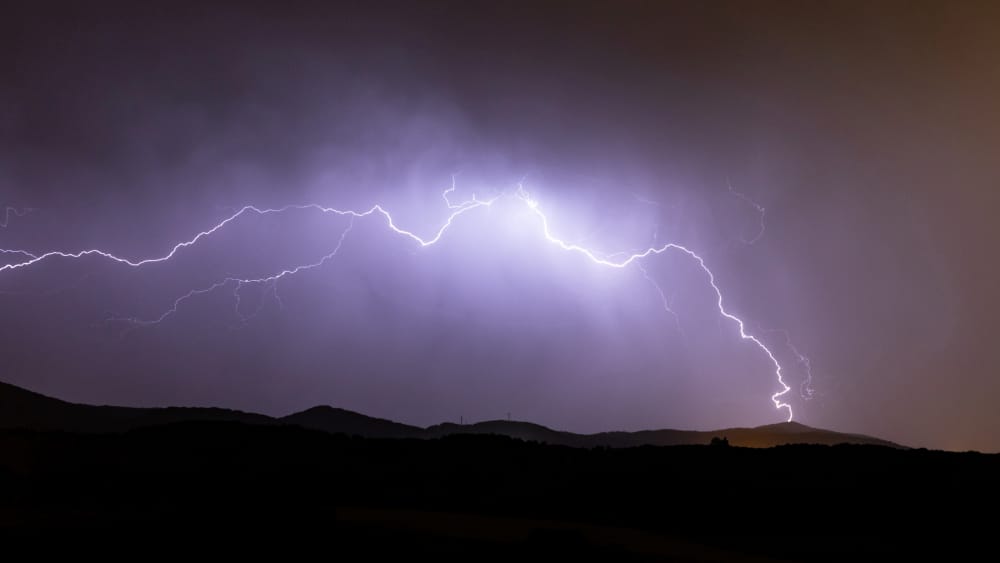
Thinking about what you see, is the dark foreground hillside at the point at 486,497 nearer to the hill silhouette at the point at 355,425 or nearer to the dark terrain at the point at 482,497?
the dark terrain at the point at 482,497

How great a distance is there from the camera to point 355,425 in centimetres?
4209

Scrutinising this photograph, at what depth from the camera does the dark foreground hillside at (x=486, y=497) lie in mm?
7957

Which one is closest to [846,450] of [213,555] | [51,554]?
[213,555]

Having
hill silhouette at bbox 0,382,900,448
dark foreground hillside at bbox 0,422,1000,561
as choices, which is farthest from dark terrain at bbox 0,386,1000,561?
hill silhouette at bbox 0,382,900,448

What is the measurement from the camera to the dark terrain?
26.0 feet

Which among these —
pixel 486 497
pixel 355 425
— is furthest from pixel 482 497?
pixel 355 425

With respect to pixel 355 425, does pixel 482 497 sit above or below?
below

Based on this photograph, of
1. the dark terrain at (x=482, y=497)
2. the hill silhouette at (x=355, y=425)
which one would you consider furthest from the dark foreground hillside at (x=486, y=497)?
the hill silhouette at (x=355, y=425)

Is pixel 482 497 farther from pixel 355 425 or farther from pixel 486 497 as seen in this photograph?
pixel 355 425

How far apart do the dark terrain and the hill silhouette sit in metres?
18.0

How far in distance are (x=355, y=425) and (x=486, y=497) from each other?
3057 cm

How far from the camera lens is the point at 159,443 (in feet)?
52.5

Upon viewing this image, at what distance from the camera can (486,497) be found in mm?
12656

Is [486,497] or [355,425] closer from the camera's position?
[486,497]
